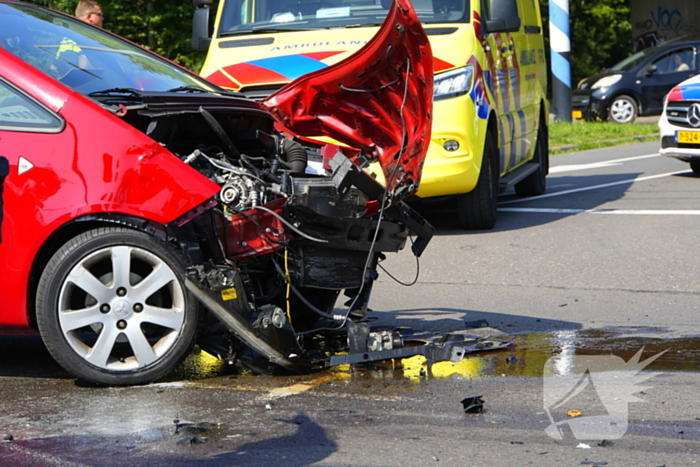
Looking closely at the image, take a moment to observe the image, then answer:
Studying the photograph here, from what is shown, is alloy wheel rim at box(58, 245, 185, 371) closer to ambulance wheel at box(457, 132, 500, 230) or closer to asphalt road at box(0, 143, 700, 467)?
asphalt road at box(0, 143, 700, 467)

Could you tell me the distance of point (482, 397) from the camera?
4.29m

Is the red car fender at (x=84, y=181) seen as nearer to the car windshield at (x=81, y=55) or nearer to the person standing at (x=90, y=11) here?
the car windshield at (x=81, y=55)

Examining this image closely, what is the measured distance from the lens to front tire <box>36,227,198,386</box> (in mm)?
4496

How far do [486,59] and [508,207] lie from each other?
2.47m

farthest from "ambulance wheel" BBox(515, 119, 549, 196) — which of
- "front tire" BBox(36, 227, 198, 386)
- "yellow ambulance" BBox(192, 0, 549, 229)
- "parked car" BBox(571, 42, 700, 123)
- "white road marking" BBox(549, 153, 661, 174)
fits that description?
"parked car" BBox(571, 42, 700, 123)

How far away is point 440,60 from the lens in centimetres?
849

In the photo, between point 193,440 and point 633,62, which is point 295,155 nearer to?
point 193,440

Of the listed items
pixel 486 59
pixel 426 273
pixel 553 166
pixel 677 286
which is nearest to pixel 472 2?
pixel 486 59

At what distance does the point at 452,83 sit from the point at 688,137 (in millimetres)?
5176

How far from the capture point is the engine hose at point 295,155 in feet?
16.9

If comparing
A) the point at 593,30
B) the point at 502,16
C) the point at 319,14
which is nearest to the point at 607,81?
the point at 593,30

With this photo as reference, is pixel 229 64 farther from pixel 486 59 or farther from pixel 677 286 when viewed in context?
pixel 677 286

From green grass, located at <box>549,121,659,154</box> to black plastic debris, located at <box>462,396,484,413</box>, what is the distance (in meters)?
13.8

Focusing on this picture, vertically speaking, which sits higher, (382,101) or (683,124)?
(382,101)
